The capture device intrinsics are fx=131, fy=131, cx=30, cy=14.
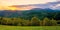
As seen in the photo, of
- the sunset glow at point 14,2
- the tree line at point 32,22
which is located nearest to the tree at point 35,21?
the tree line at point 32,22

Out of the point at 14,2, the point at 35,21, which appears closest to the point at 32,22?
the point at 35,21

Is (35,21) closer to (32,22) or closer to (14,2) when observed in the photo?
(32,22)

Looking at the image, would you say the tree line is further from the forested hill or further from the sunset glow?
the sunset glow

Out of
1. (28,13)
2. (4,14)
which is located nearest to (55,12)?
(28,13)

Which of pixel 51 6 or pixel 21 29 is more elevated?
pixel 51 6

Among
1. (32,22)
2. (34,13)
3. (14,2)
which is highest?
(14,2)

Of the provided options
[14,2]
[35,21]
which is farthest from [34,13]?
[14,2]

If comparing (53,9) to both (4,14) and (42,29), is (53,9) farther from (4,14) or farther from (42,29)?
(4,14)

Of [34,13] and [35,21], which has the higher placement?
[34,13]

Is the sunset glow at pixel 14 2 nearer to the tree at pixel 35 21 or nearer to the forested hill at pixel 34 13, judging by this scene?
the forested hill at pixel 34 13

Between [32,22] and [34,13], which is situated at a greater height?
[34,13]

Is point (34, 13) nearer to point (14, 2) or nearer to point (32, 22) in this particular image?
point (32, 22)
